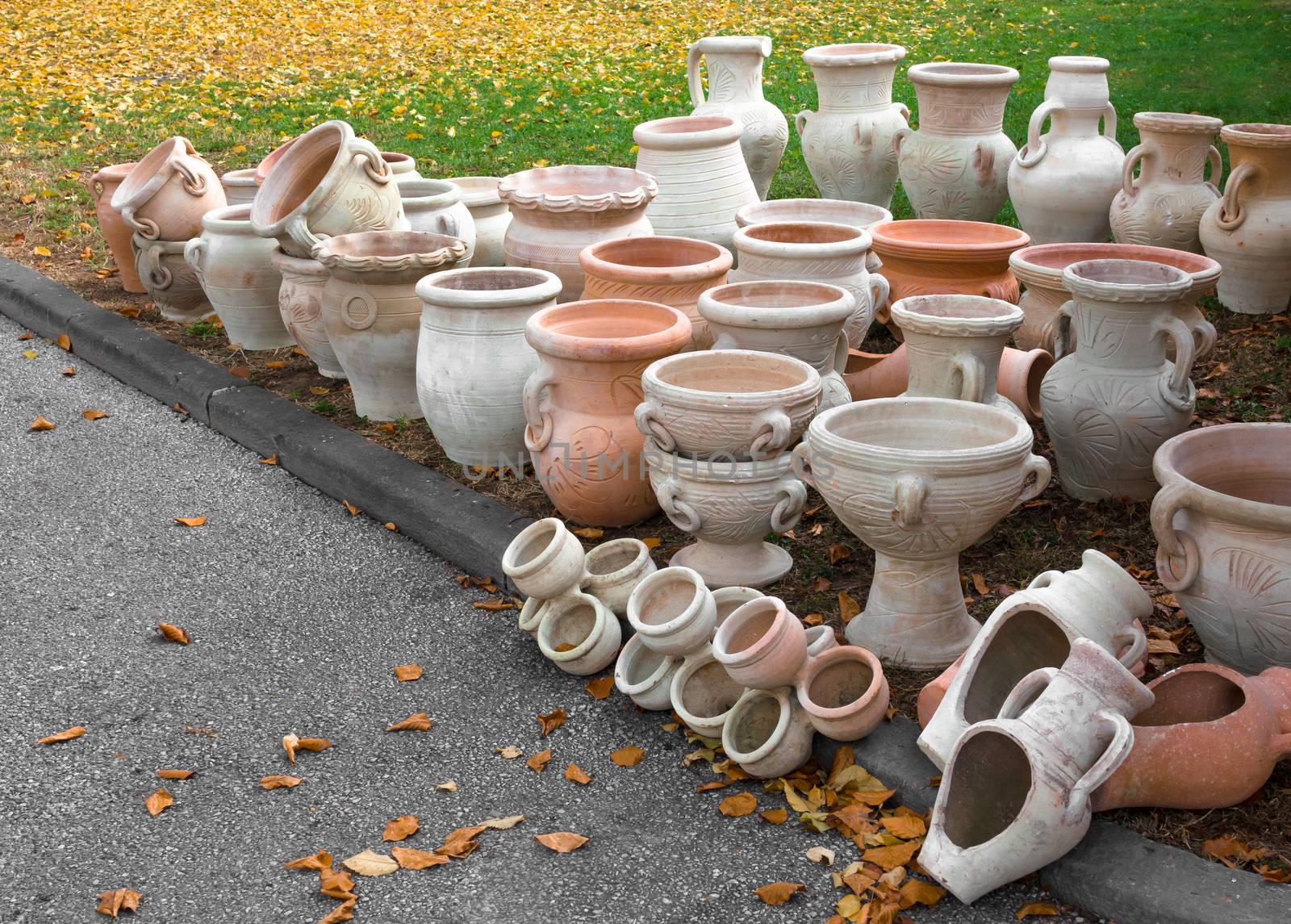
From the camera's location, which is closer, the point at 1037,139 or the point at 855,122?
the point at 1037,139

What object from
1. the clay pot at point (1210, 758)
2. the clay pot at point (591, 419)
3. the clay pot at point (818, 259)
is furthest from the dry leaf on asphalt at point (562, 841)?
the clay pot at point (818, 259)

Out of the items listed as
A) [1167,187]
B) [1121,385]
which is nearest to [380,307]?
[1121,385]

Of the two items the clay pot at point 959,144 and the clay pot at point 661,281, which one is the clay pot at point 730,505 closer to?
the clay pot at point 661,281

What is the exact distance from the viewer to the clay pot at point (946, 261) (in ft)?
16.1

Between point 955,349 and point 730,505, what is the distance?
31.6 inches

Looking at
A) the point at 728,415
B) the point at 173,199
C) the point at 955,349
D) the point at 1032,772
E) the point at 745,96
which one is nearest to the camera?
the point at 1032,772

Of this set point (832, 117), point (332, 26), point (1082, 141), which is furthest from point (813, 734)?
point (332, 26)

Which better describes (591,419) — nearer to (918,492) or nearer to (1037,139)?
(918,492)

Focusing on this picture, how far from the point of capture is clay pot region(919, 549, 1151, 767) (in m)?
2.80

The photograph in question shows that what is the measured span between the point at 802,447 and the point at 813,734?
29.0 inches

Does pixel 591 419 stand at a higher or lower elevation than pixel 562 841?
higher

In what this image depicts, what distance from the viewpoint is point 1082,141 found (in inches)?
237

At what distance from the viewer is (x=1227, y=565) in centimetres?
291

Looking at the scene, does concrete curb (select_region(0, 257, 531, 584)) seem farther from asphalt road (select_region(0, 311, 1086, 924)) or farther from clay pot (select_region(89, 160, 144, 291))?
clay pot (select_region(89, 160, 144, 291))
